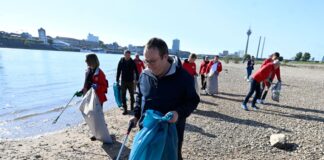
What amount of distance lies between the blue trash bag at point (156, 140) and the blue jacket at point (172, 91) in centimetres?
16

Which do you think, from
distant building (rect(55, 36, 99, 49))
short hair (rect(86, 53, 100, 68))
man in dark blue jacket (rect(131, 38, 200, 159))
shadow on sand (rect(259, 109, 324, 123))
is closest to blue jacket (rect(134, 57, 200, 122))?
man in dark blue jacket (rect(131, 38, 200, 159))

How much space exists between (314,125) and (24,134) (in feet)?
25.5

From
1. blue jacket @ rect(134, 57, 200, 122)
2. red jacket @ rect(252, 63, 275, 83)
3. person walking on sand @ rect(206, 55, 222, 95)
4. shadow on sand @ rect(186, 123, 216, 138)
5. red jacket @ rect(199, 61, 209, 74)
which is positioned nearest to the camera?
blue jacket @ rect(134, 57, 200, 122)

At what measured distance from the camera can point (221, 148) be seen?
4984mm

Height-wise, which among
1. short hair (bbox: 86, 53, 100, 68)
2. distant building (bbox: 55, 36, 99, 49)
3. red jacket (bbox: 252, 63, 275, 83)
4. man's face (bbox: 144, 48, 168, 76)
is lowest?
distant building (bbox: 55, 36, 99, 49)

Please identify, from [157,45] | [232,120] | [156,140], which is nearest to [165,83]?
[157,45]

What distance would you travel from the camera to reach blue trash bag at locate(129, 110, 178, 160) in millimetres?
2256

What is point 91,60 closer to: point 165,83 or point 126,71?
point 126,71

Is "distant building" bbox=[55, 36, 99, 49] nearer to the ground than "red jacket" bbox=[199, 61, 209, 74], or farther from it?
nearer to the ground

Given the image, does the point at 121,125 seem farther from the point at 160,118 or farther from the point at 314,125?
the point at 314,125

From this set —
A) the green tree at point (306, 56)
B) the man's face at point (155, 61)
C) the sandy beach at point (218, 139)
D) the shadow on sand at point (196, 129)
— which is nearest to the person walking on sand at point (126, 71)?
the sandy beach at point (218, 139)

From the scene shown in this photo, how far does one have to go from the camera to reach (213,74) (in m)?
10.9

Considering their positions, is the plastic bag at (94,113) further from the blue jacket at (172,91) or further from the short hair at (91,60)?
the blue jacket at (172,91)

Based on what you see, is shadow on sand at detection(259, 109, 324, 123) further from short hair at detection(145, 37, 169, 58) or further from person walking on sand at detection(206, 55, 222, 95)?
short hair at detection(145, 37, 169, 58)
